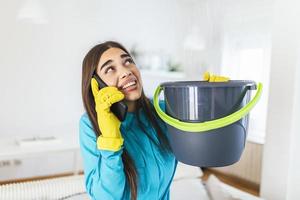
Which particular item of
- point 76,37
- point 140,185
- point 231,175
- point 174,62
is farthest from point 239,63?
point 140,185

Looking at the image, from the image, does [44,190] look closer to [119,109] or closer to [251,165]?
[119,109]

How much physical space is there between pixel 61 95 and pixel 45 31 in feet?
2.22

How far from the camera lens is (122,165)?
2.22ft

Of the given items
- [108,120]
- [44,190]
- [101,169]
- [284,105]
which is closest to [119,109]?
[108,120]

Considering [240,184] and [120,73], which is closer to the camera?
[120,73]

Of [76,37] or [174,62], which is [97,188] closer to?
[76,37]

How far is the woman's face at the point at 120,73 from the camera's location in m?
0.71

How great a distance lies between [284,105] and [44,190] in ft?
3.73

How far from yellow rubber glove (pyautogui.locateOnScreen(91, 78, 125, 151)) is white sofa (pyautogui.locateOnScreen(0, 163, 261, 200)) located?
0.83m

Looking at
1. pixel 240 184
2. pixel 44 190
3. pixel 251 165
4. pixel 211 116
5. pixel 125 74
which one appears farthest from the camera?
pixel 240 184

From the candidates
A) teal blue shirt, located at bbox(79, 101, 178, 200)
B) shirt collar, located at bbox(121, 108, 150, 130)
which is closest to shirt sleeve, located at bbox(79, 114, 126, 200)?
teal blue shirt, located at bbox(79, 101, 178, 200)

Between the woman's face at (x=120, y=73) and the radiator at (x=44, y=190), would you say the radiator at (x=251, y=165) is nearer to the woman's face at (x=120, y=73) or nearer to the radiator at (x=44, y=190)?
the radiator at (x=44, y=190)

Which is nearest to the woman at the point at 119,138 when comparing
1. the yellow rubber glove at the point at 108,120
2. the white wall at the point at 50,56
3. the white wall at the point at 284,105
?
the yellow rubber glove at the point at 108,120

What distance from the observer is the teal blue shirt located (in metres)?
0.66
